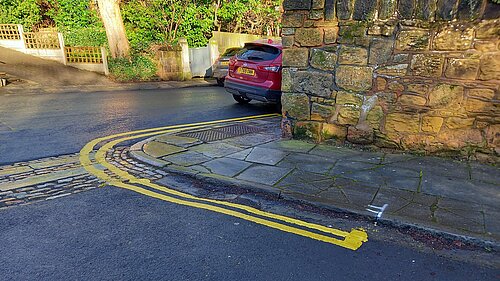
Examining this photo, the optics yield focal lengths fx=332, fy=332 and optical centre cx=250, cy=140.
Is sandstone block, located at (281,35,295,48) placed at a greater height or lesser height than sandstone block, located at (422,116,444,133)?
greater

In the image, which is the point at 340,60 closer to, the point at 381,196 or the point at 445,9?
the point at 445,9

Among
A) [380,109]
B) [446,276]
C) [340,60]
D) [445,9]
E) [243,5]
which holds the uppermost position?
[243,5]

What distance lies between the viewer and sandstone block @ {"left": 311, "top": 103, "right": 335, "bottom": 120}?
5.41m

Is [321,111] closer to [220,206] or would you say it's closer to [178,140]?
[178,140]

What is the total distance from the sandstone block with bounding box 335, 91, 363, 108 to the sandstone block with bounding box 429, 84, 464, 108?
979 millimetres

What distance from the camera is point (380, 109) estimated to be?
5039 mm

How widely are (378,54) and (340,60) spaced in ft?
1.81

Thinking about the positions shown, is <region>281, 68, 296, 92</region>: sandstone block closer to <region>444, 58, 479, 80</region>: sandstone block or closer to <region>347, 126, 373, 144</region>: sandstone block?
<region>347, 126, 373, 144</region>: sandstone block

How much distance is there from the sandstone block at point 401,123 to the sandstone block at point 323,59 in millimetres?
1178

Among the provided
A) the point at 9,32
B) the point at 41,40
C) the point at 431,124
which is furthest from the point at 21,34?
the point at 431,124

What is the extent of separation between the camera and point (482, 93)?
439cm

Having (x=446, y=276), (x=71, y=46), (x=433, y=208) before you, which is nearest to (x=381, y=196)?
(x=433, y=208)

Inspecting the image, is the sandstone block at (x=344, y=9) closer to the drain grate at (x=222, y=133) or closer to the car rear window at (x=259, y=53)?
the drain grate at (x=222, y=133)

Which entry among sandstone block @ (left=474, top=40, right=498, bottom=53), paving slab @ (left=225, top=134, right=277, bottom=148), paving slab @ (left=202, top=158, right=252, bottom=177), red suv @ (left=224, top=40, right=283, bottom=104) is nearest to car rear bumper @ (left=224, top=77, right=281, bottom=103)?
red suv @ (left=224, top=40, right=283, bottom=104)
